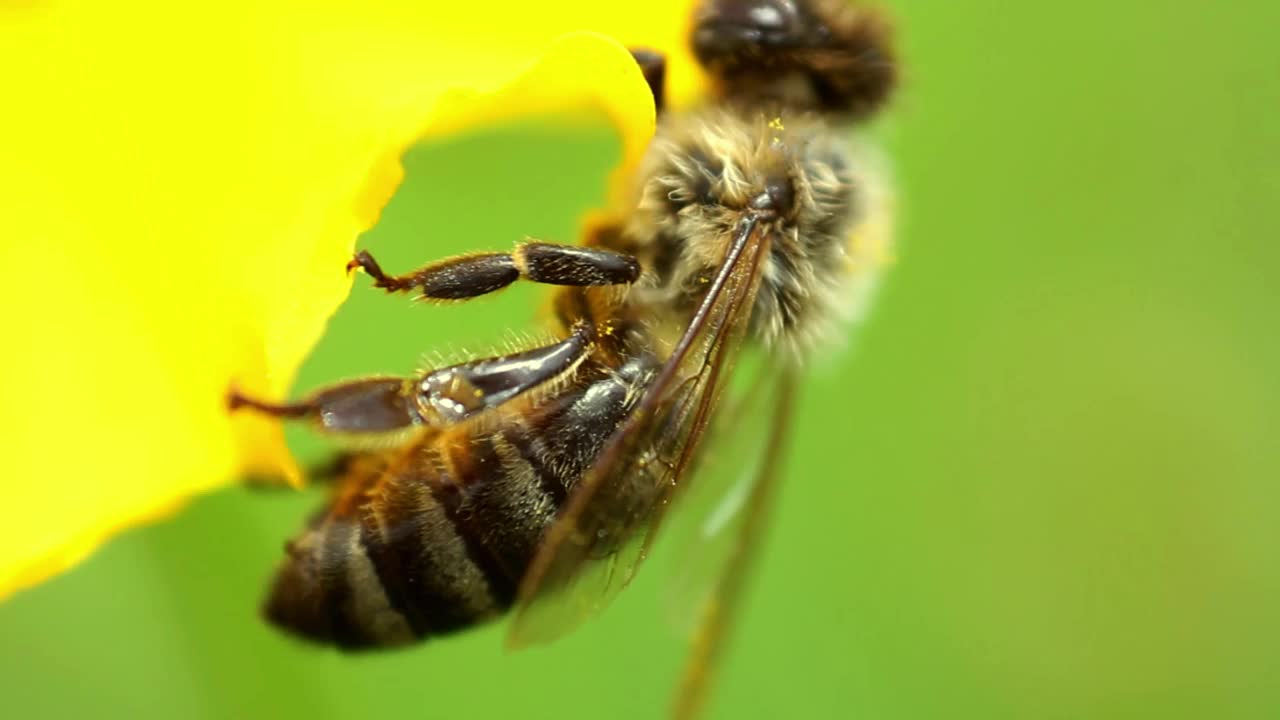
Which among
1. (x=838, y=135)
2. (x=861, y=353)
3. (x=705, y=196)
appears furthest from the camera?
(x=861, y=353)

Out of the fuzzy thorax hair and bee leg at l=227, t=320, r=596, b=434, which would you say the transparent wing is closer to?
the fuzzy thorax hair

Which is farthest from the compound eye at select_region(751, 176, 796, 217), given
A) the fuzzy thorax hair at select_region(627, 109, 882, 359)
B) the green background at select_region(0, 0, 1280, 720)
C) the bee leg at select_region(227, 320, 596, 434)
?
the green background at select_region(0, 0, 1280, 720)

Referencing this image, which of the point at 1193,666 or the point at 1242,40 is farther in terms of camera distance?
the point at 1242,40

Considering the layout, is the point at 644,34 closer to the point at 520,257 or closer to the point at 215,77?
the point at 520,257

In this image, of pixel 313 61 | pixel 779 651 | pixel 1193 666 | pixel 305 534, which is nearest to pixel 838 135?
pixel 313 61

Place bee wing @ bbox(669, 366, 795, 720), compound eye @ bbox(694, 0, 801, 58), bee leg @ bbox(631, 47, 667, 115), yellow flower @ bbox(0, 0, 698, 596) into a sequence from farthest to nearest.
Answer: bee wing @ bbox(669, 366, 795, 720) < compound eye @ bbox(694, 0, 801, 58) < bee leg @ bbox(631, 47, 667, 115) < yellow flower @ bbox(0, 0, 698, 596)

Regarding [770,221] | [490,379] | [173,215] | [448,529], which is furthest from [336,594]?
[770,221]
